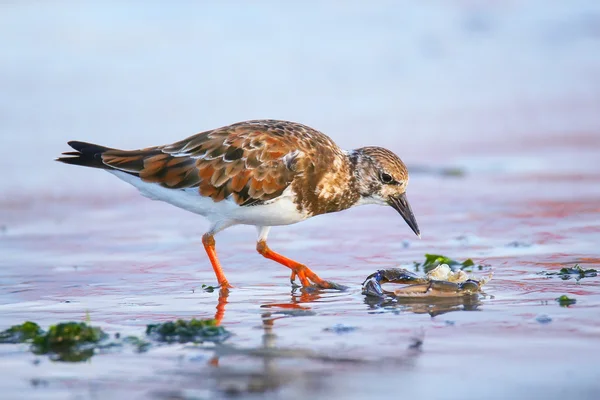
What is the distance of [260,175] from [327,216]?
211cm

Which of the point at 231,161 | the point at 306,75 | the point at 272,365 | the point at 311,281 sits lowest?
the point at 272,365

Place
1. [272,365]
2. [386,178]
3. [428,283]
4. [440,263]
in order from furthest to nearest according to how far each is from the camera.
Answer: [386,178], [440,263], [428,283], [272,365]

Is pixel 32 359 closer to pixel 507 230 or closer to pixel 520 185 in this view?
pixel 507 230

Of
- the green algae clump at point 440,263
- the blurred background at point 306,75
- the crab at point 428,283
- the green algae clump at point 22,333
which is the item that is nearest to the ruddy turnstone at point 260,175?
the green algae clump at point 440,263

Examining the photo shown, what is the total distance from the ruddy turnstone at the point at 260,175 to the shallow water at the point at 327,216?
38cm

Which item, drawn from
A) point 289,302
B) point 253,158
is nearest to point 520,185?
point 253,158

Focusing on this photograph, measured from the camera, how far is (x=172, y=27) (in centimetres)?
1363

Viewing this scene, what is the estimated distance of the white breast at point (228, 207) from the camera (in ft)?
19.4

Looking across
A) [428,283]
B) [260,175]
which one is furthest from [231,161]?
[428,283]

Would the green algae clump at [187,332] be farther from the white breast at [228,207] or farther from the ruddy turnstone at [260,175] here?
the white breast at [228,207]

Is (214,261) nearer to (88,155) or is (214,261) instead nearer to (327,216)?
(88,155)

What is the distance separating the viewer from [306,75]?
12617 millimetres

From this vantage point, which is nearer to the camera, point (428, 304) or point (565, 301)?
point (565, 301)

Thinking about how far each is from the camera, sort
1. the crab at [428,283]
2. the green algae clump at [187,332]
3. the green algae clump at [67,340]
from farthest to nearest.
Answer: the crab at [428,283], the green algae clump at [187,332], the green algae clump at [67,340]
